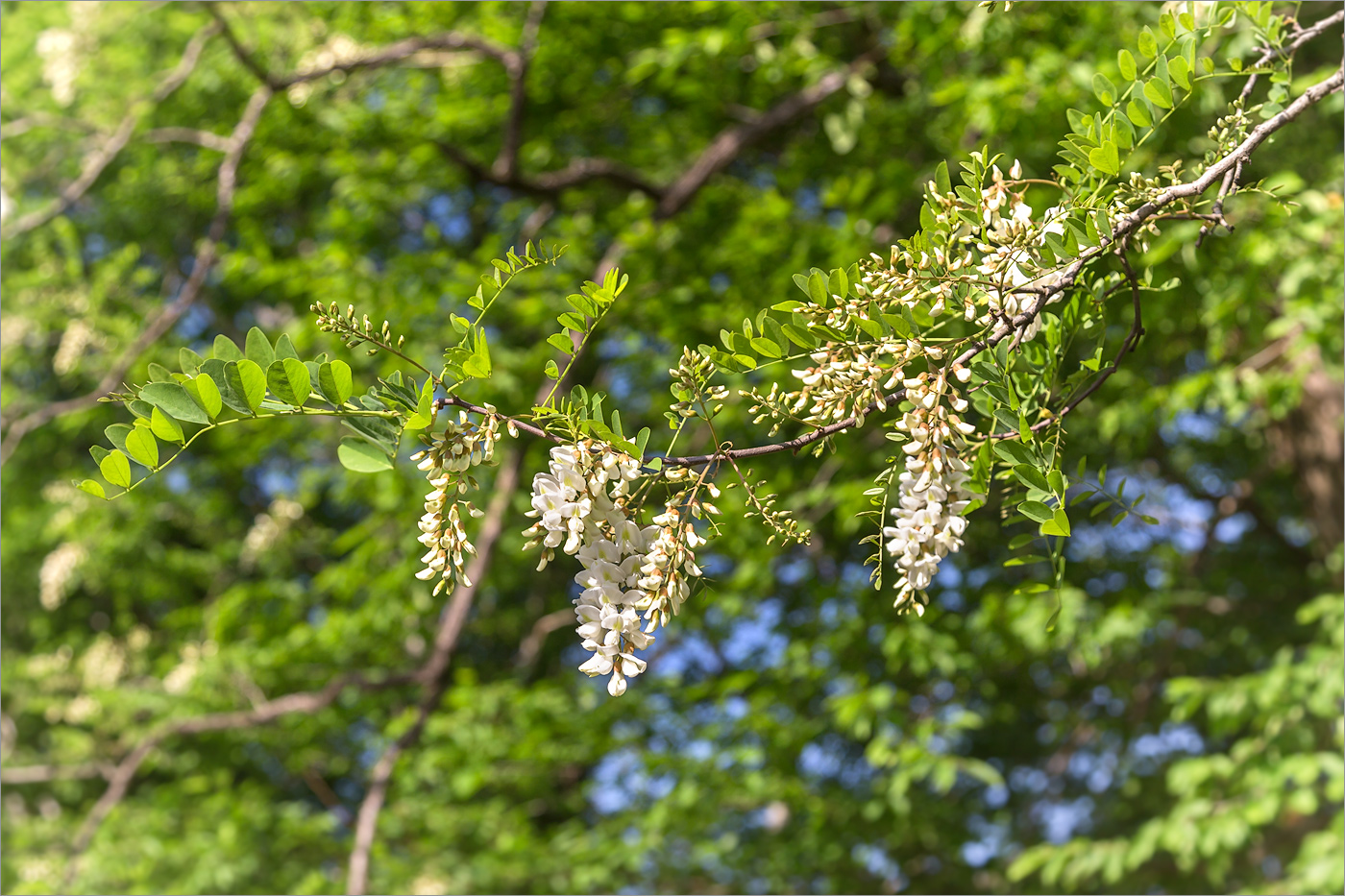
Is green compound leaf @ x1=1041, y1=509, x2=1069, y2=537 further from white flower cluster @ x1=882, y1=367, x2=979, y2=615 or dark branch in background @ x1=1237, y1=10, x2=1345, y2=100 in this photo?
dark branch in background @ x1=1237, y1=10, x2=1345, y2=100

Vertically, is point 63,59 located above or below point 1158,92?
above

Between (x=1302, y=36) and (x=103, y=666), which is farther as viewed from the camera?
(x=103, y=666)

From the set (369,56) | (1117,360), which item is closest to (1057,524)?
(1117,360)

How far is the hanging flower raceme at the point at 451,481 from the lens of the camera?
2.79ft

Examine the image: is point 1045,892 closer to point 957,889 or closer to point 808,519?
point 957,889

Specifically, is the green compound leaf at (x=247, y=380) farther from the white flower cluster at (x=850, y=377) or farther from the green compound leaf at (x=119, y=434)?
the white flower cluster at (x=850, y=377)

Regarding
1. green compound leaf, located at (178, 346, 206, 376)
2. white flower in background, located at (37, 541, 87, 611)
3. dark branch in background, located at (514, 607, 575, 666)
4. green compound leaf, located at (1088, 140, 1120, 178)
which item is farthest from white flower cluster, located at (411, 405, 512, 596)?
white flower in background, located at (37, 541, 87, 611)

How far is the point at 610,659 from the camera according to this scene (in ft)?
2.85

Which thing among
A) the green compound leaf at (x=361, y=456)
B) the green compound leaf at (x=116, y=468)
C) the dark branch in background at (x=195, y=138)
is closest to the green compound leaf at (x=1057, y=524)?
the green compound leaf at (x=361, y=456)

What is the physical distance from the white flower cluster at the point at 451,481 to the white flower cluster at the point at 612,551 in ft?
0.18

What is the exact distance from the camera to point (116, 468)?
88 cm

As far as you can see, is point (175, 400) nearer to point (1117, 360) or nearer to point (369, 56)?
point (1117, 360)

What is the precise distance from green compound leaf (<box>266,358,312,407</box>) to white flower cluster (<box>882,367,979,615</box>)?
478 millimetres

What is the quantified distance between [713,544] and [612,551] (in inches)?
105
